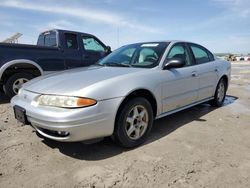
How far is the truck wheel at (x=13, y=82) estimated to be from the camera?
237 inches

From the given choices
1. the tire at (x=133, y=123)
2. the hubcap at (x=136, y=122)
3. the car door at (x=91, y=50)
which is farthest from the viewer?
the car door at (x=91, y=50)

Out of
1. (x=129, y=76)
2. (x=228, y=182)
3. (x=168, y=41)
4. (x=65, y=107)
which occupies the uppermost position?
(x=168, y=41)

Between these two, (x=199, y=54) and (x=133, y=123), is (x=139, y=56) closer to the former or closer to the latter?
(x=133, y=123)

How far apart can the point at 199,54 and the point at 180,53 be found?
76cm

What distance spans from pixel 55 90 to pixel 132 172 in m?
1.33

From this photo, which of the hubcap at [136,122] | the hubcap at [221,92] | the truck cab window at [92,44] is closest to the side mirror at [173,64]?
the hubcap at [136,122]

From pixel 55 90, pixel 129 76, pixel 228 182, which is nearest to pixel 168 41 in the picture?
pixel 129 76

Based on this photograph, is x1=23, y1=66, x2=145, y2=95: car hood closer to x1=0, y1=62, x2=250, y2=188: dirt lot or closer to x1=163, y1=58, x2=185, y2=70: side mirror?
x1=163, y1=58, x2=185, y2=70: side mirror

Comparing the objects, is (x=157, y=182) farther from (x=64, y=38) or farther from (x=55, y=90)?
(x=64, y=38)

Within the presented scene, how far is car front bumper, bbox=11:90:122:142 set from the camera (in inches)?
115

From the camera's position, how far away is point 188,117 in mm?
5027

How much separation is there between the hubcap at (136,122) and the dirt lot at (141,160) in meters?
0.20

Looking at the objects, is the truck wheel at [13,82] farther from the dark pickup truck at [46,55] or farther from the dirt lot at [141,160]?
the dirt lot at [141,160]

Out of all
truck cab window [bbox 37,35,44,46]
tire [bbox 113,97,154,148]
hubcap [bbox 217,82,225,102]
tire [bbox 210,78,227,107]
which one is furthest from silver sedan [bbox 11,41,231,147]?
truck cab window [bbox 37,35,44,46]
